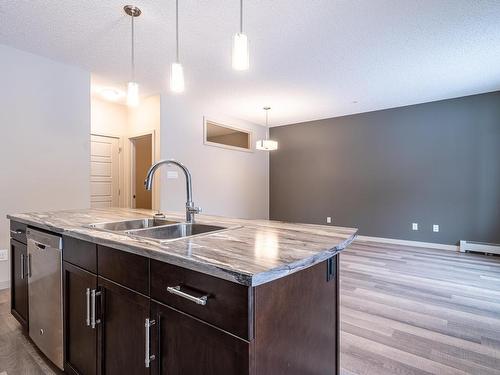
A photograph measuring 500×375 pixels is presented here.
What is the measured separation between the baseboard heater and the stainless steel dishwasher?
5416 mm

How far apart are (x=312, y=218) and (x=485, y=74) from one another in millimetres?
3784

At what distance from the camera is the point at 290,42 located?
287 centimetres

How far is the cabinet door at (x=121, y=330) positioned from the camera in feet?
3.57

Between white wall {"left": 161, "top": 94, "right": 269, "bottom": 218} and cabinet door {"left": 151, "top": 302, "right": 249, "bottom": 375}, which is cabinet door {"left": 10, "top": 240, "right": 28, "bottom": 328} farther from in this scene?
white wall {"left": 161, "top": 94, "right": 269, "bottom": 218}

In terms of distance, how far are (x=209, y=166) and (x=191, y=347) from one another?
15.0 feet

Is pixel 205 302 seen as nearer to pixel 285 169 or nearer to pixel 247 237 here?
pixel 247 237

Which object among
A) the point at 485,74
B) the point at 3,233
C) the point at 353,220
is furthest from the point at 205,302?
the point at 353,220

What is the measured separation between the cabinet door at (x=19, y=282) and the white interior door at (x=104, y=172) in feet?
9.03

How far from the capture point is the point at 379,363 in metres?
1.72

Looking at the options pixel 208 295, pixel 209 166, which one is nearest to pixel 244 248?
pixel 208 295

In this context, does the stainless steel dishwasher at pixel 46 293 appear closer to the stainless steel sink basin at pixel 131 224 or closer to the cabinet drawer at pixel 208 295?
the stainless steel sink basin at pixel 131 224

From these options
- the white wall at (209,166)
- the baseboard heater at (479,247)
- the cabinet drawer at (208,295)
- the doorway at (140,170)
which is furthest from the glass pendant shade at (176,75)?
the baseboard heater at (479,247)

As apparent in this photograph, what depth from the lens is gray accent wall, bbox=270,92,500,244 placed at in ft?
14.5

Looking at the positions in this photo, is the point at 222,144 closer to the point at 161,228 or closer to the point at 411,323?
the point at 161,228
